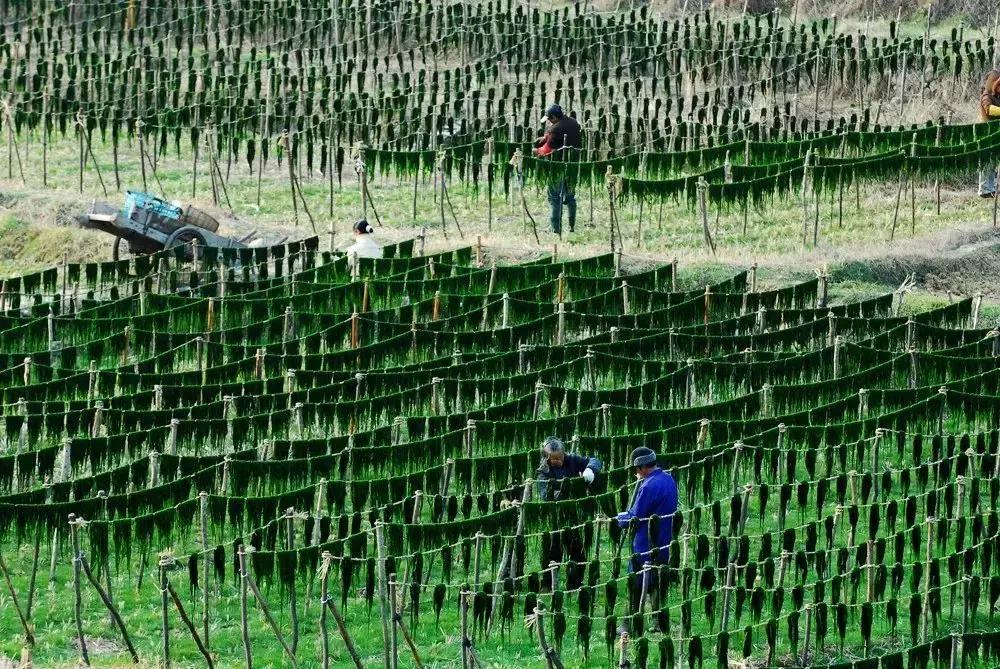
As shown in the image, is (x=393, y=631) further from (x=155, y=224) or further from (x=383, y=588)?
(x=155, y=224)

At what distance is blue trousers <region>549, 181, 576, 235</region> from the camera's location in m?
36.8

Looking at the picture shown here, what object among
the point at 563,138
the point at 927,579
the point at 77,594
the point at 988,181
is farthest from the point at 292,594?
the point at 988,181

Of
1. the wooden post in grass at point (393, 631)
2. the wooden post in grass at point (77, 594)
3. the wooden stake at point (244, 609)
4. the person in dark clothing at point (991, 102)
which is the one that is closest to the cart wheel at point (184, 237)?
the person in dark clothing at point (991, 102)

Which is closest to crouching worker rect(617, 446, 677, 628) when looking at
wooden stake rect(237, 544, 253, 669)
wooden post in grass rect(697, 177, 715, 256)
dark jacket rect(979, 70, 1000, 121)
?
wooden stake rect(237, 544, 253, 669)

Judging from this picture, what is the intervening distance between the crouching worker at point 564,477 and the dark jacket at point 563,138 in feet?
37.6

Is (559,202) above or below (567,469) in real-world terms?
above

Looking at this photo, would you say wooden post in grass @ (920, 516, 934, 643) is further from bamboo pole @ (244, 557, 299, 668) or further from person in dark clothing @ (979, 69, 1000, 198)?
person in dark clothing @ (979, 69, 1000, 198)

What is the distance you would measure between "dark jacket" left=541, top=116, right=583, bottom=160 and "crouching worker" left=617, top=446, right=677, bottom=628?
13.3 metres

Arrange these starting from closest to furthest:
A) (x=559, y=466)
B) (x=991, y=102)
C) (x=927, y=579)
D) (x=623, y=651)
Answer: (x=623, y=651), (x=927, y=579), (x=559, y=466), (x=991, y=102)

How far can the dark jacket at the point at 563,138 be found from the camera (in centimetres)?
3734

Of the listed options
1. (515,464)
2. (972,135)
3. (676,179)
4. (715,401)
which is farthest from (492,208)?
(515,464)

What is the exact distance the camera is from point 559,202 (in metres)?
36.8

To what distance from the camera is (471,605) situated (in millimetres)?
23750

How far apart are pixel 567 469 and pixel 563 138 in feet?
40.6
